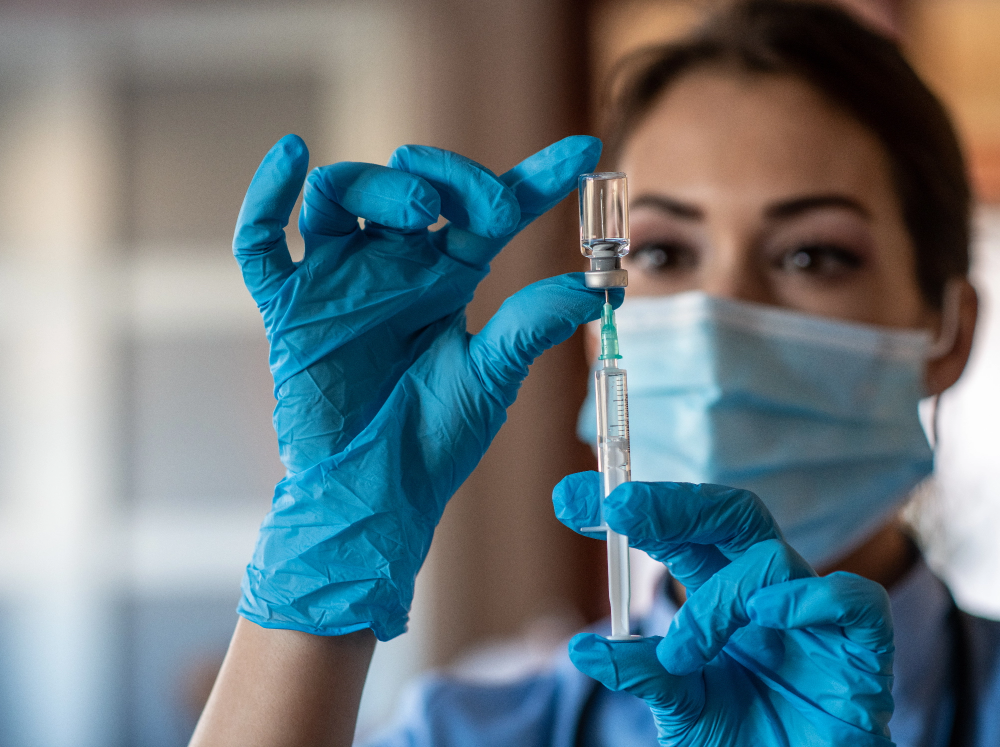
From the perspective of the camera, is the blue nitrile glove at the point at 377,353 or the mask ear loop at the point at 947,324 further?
the mask ear loop at the point at 947,324

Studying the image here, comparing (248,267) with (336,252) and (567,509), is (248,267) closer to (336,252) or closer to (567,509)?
(336,252)

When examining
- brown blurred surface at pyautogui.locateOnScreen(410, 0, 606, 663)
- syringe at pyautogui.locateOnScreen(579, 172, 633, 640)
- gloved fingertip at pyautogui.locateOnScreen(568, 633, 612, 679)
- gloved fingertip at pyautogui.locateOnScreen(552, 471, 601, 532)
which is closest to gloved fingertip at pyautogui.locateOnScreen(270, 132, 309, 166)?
syringe at pyautogui.locateOnScreen(579, 172, 633, 640)

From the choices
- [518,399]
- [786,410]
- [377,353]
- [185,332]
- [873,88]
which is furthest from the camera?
[185,332]

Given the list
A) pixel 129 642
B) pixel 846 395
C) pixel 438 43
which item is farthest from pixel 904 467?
pixel 129 642

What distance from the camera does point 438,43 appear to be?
306 cm

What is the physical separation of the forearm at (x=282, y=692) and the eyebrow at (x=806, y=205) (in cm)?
88

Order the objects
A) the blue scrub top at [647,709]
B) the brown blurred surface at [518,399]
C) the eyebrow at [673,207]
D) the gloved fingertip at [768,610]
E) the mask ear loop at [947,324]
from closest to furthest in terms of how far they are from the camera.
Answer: the gloved fingertip at [768,610], the blue scrub top at [647,709], the eyebrow at [673,207], the mask ear loop at [947,324], the brown blurred surface at [518,399]

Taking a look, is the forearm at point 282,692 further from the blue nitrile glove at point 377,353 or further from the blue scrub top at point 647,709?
the blue scrub top at point 647,709

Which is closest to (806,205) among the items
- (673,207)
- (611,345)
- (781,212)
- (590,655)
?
(781,212)

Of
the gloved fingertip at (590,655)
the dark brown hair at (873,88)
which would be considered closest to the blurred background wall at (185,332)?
the dark brown hair at (873,88)

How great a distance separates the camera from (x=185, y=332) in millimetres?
3279

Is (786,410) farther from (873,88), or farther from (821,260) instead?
(873,88)

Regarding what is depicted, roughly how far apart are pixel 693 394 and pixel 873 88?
1.90 feet

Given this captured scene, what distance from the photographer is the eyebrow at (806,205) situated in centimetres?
131
